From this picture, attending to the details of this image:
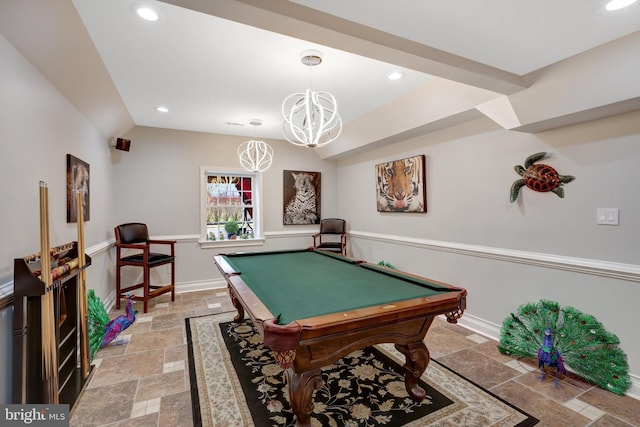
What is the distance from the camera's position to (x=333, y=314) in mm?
1489

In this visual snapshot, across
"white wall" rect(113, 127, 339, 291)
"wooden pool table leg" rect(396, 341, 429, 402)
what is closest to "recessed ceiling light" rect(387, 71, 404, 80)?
"wooden pool table leg" rect(396, 341, 429, 402)

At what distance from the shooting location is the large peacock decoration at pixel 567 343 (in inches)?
84.5

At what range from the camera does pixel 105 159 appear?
384 centimetres

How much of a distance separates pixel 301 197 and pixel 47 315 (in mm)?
4112

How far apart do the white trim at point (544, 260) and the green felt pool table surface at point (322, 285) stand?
1322mm

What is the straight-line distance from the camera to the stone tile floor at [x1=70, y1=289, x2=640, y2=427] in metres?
1.86

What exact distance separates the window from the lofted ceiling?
6.82 feet

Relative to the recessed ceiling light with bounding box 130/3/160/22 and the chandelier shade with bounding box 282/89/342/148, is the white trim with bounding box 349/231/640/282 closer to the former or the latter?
the chandelier shade with bounding box 282/89/342/148

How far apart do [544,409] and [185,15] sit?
3.42 metres

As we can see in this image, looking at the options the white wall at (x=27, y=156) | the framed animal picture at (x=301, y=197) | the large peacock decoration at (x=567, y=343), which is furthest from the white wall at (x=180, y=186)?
the large peacock decoration at (x=567, y=343)

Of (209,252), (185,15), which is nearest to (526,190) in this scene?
(185,15)

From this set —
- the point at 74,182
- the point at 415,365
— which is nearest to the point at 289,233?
the point at 74,182

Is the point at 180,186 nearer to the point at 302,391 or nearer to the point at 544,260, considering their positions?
the point at 302,391

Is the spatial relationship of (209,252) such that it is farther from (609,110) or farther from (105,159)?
(609,110)
